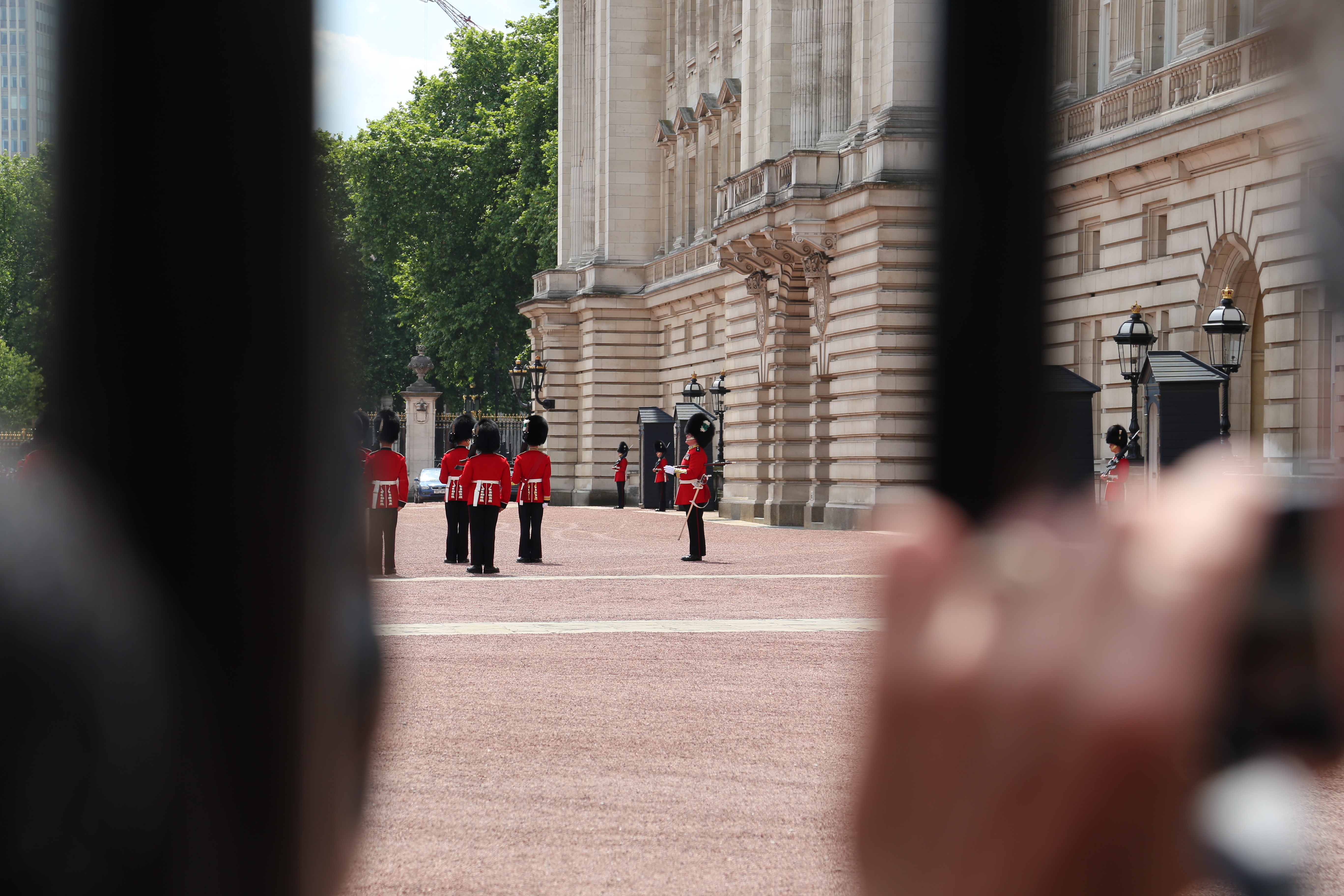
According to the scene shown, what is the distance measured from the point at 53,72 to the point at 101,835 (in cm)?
30

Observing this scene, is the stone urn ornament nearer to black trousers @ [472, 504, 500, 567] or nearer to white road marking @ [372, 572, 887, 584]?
black trousers @ [472, 504, 500, 567]

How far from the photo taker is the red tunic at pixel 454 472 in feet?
73.9

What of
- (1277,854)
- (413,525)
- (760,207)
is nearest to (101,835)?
(1277,854)

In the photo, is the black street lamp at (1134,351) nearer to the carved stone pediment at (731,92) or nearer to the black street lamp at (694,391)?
the carved stone pediment at (731,92)

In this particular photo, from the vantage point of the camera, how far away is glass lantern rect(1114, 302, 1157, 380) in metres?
18.8

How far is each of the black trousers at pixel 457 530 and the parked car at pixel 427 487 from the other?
3222 centimetres

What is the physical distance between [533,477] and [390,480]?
141 inches

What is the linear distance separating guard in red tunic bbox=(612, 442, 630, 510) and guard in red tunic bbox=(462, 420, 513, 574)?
23.5 metres

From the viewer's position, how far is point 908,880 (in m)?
0.48

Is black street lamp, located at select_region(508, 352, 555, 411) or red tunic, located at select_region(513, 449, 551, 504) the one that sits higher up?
black street lamp, located at select_region(508, 352, 555, 411)

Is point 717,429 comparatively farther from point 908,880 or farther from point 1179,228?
point 908,880

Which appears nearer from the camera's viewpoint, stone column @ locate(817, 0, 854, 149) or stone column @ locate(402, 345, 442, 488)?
stone column @ locate(817, 0, 854, 149)

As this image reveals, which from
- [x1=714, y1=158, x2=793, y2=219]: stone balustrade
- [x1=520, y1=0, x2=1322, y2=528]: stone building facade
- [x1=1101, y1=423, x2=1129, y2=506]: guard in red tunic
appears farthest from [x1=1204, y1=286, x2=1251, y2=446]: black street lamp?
[x1=1101, y1=423, x2=1129, y2=506]: guard in red tunic

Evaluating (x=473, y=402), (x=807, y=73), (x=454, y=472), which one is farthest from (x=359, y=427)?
(x=473, y=402)
